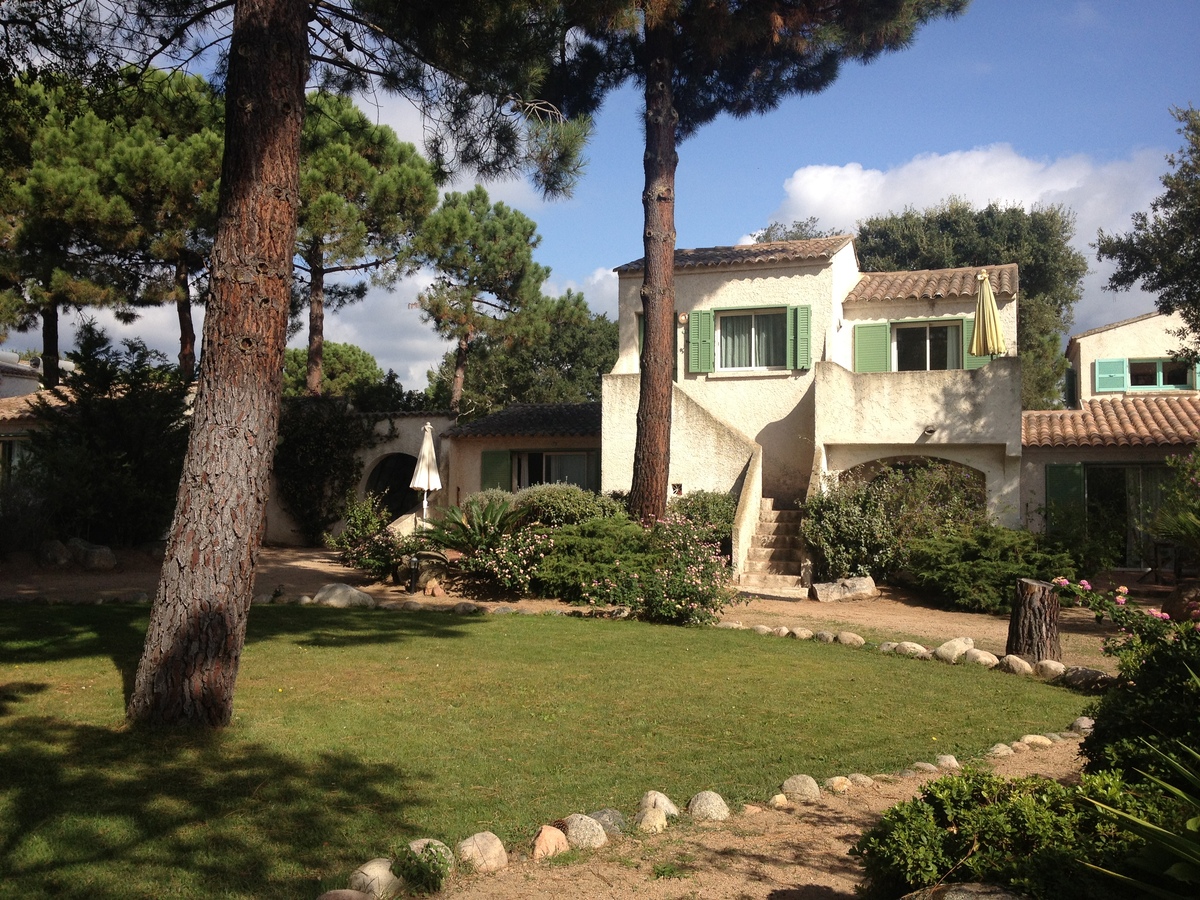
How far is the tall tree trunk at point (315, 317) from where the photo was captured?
85.8ft

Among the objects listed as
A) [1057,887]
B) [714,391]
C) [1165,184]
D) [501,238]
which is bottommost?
[1057,887]

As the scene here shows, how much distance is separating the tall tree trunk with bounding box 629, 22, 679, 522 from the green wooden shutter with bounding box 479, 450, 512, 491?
6700 millimetres

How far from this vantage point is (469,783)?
5727 mm

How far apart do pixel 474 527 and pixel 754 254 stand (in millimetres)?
9194

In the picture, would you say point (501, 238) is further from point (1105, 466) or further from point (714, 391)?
point (1105, 466)

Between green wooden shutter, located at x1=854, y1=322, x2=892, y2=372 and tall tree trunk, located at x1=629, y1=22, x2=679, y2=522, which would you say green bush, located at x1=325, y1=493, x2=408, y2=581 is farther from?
green wooden shutter, located at x1=854, y1=322, x2=892, y2=372

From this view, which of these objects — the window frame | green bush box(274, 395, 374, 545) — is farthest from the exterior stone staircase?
green bush box(274, 395, 374, 545)

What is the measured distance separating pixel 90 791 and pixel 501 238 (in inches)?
1203

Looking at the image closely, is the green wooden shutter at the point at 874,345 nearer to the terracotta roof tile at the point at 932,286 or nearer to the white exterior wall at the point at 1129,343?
the terracotta roof tile at the point at 932,286

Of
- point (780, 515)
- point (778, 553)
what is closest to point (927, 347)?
point (780, 515)

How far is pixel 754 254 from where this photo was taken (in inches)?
804

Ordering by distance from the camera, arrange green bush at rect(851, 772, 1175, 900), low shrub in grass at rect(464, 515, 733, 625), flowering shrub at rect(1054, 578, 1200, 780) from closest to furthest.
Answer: green bush at rect(851, 772, 1175, 900) < flowering shrub at rect(1054, 578, 1200, 780) < low shrub in grass at rect(464, 515, 733, 625)

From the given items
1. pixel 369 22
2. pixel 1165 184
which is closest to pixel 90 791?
pixel 369 22

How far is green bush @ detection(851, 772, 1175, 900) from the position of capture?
3.12 metres
